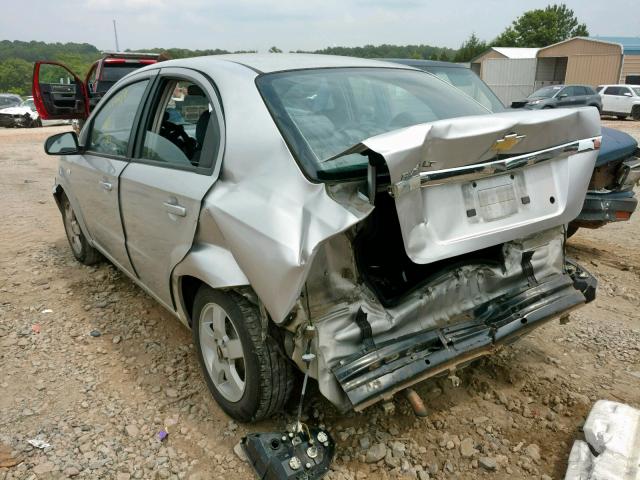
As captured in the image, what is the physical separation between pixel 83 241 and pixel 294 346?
317 centimetres

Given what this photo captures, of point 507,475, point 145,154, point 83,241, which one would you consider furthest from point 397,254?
point 83,241

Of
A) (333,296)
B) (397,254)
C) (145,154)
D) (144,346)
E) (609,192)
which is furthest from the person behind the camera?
(609,192)

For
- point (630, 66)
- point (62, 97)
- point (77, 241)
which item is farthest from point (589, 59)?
point (77, 241)

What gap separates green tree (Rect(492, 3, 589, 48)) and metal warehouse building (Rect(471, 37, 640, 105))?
34448mm

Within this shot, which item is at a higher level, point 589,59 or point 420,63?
point 420,63

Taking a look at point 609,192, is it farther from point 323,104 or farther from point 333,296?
point 333,296

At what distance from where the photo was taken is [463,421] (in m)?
2.51

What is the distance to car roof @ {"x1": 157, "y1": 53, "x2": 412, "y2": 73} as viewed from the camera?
2.60 meters

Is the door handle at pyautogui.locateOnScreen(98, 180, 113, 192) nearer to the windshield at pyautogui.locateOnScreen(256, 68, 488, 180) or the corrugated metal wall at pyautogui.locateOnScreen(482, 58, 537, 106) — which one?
the windshield at pyautogui.locateOnScreen(256, 68, 488, 180)

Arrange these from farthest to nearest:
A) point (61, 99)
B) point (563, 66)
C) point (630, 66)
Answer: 1. point (563, 66)
2. point (630, 66)
3. point (61, 99)

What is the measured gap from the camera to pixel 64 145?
3.71 m

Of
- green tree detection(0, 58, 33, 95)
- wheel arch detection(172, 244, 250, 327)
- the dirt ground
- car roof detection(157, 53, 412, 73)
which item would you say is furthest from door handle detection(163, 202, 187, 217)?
green tree detection(0, 58, 33, 95)

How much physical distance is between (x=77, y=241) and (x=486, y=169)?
3.85m

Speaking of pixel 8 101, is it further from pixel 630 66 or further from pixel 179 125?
pixel 630 66
